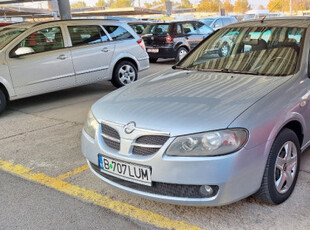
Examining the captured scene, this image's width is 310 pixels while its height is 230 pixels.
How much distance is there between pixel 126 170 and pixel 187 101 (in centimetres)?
74

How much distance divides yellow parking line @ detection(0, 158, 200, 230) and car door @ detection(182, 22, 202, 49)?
30.0ft

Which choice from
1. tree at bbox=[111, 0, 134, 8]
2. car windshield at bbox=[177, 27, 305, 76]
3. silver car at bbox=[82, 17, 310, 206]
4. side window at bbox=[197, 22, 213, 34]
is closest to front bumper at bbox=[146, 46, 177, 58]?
side window at bbox=[197, 22, 213, 34]

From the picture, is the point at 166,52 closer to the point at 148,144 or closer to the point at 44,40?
the point at 44,40

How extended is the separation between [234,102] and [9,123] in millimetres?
4285

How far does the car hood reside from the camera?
2.38 metres

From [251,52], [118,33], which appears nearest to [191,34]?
[118,33]

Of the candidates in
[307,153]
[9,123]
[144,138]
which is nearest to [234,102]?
[144,138]

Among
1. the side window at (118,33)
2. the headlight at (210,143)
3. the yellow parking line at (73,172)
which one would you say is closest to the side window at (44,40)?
the side window at (118,33)

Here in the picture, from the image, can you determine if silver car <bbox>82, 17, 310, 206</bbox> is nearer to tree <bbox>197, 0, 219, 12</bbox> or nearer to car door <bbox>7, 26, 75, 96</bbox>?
car door <bbox>7, 26, 75, 96</bbox>

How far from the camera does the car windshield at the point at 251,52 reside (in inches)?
127

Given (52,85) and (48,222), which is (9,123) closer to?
(52,85)

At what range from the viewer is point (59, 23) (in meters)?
6.75

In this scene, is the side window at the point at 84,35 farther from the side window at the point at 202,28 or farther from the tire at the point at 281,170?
the side window at the point at 202,28

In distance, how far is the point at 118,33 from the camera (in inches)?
299
